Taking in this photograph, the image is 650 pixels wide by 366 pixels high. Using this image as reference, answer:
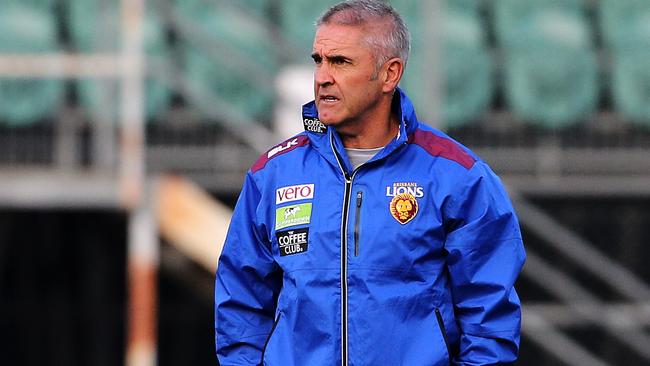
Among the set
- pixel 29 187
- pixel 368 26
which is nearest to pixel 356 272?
pixel 368 26

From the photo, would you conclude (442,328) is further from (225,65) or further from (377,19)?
(225,65)

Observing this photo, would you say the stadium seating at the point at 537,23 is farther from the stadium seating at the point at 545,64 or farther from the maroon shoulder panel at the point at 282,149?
the maroon shoulder panel at the point at 282,149

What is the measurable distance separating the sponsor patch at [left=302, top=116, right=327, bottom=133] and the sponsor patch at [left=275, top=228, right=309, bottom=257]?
0.84 feet

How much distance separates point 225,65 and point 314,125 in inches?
228

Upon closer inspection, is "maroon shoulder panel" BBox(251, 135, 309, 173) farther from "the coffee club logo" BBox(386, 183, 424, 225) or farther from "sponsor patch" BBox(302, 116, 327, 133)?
"the coffee club logo" BBox(386, 183, 424, 225)

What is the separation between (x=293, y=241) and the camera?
3.50 m

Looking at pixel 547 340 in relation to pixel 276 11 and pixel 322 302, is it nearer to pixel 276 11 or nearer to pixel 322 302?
pixel 276 11

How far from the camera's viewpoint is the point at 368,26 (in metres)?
3.53

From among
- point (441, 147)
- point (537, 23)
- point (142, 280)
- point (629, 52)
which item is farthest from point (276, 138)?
point (441, 147)

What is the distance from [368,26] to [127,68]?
4422 mm

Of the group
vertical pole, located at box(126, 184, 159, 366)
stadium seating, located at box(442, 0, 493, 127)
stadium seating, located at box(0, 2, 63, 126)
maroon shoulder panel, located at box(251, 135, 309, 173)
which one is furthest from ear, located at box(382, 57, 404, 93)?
stadium seating, located at box(442, 0, 493, 127)

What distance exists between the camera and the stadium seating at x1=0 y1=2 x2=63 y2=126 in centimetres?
901

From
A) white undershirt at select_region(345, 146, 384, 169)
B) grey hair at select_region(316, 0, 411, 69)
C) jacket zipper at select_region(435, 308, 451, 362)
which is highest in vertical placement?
grey hair at select_region(316, 0, 411, 69)

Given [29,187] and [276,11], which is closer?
[29,187]
